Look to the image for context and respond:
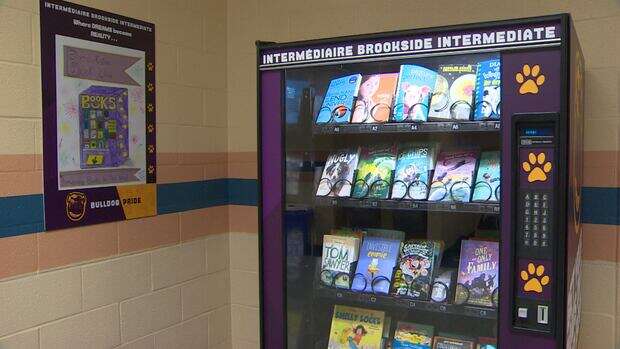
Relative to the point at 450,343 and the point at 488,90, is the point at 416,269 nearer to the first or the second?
the point at 450,343

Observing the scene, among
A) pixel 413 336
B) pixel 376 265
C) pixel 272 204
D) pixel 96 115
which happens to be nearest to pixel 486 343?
pixel 413 336

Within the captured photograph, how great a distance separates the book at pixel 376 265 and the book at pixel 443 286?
0.18 metres

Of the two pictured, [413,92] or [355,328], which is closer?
[413,92]

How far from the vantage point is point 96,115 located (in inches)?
101

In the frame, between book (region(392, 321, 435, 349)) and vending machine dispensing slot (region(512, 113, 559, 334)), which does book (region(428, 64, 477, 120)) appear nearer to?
vending machine dispensing slot (region(512, 113, 559, 334))

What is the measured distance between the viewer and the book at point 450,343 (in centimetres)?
228

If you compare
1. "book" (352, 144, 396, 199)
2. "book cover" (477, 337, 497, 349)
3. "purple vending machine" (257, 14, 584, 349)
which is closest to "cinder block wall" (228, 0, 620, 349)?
"purple vending machine" (257, 14, 584, 349)

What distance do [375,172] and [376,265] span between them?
394 millimetres

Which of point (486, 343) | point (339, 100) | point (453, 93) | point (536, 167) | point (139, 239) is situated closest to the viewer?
point (536, 167)

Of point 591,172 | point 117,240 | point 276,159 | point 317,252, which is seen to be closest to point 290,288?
point 317,252

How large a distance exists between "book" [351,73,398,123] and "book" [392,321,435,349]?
36.0 inches

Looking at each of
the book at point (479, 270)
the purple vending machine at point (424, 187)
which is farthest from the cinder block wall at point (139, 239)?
the book at point (479, 270)

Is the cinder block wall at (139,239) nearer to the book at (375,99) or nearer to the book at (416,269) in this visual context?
the book at (375,99)

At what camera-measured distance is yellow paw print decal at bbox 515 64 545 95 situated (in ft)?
5.88
